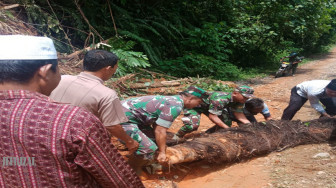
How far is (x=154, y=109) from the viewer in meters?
3.38

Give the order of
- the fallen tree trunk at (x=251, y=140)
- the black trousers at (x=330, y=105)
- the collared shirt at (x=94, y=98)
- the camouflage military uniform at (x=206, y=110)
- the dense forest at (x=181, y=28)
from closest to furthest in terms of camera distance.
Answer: the collared shirt at (x=94, y=98) < the fallen tree trunk at (x=251, y=140) < the camouflage military uniform at (x=206, y=110) < the black trousers at (x=330, y=105) < the dense forest at (x=181, y=28)

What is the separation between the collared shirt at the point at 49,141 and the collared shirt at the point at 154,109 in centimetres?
211

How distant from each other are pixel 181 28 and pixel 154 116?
26.7ft

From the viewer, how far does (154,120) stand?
3527mm

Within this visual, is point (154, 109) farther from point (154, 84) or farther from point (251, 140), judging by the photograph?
point (154, 84)

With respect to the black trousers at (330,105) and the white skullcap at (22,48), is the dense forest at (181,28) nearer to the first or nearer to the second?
the black trousers at (330,105)

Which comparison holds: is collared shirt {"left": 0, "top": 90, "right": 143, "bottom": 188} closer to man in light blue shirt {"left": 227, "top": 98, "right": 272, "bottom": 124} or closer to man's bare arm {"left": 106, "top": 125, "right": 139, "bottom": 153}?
man's bare arm {"left": 106, "top": 125, "right": 139, "bottom": 153}

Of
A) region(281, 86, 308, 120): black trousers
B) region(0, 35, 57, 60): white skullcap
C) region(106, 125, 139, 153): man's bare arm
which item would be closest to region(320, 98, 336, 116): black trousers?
region(281, 86, 308, 120): black trousers

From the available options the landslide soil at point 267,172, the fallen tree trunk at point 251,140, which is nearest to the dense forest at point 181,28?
the fallen tree trunk at point 251,140

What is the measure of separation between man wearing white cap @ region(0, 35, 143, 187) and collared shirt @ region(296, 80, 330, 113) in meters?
4.48

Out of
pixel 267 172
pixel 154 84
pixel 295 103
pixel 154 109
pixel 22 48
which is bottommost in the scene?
pixel 154 84

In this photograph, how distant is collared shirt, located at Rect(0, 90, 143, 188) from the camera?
3.45 ft

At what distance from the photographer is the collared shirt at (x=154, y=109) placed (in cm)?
327

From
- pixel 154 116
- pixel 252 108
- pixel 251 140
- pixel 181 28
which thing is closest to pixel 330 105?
pixel 252 108
